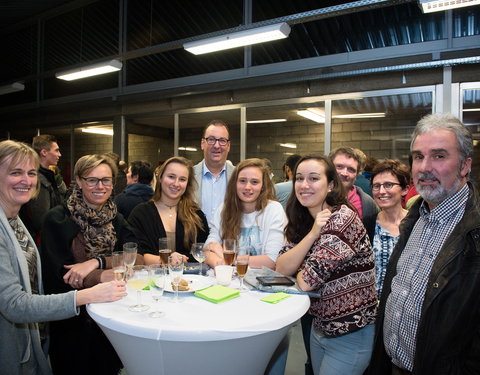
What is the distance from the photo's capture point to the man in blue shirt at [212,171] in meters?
3.07

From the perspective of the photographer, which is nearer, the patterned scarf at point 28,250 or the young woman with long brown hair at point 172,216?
the patterned scarf at point 28,250

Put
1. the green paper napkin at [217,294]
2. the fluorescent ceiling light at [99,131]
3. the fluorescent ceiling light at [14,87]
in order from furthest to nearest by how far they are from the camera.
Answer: the fluorescent ceiling light at [99,131] → the fluorescent ceiling light at [14,87] → the green paper napkin at [217,294]

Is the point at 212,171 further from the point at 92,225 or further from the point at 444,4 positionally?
the point at 444,4

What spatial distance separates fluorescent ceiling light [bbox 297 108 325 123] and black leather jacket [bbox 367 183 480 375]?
14.1ft

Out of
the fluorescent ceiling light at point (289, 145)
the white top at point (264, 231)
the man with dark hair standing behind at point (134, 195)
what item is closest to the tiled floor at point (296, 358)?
the white top at point (264, 231)

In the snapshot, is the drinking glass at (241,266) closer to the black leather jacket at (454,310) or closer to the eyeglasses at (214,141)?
the black leather jacket at (454,310)

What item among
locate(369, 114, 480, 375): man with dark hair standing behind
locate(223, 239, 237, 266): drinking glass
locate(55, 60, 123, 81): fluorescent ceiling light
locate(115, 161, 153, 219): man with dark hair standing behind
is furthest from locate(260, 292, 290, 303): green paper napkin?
locate(55, 60, 123, 81): fluorescent ceiling light

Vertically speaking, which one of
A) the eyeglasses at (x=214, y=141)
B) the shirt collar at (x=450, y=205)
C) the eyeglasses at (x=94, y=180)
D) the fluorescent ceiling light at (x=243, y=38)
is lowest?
the shirt collar at (x=450, y=205)

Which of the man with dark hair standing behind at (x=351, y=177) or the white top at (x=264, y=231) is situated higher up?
the man with dark hair standing behind at (x=351, y=177)

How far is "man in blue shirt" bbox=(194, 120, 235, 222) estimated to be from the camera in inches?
121

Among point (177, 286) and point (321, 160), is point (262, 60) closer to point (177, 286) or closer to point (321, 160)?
point (321, 160)

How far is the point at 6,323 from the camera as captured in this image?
1632mm

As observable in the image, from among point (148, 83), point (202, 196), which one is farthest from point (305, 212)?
point (148, 83)

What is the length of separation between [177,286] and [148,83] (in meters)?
5.91
